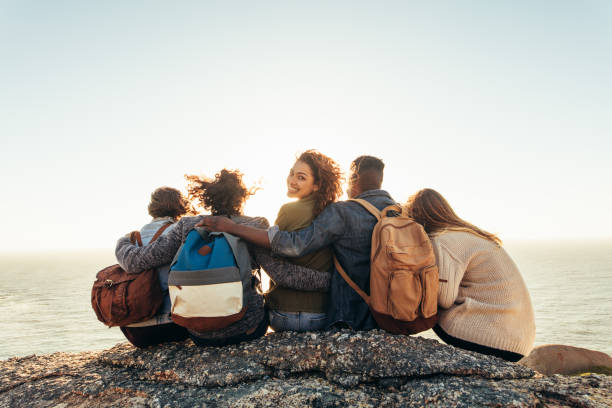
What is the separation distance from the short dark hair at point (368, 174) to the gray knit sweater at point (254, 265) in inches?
42.9

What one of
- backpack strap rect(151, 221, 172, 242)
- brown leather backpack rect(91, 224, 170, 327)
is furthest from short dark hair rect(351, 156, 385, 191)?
brown leather backpack rect(91, 224, 170, 327)

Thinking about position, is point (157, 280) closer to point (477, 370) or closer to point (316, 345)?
point (316, 345)

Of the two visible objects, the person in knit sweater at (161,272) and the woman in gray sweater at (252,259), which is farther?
the person in knit sweater at (161,272)

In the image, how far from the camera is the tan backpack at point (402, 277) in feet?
9.55

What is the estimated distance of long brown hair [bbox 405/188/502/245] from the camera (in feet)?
10.8

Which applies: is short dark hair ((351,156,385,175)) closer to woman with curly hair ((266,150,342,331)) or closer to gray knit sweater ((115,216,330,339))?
woman with curly hair ((266,150,342,331))

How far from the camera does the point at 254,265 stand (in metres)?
3.37

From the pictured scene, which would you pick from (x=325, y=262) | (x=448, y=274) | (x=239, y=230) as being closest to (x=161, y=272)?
(x=239, y=230)

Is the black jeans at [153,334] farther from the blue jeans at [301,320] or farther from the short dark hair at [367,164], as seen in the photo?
the short dark hair at [367,164]

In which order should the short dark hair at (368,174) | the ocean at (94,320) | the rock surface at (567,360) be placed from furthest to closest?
the ocean at (94,320), the rock surface at (567,360), the short dark hair at (368,174)

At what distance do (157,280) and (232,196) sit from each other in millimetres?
1024

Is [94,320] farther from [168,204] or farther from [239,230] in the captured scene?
[239,230]

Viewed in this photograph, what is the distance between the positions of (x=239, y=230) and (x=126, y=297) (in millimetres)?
1124

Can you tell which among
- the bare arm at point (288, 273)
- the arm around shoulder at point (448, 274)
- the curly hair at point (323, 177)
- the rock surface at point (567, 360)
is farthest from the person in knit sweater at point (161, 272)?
the rock surface at point (567, 360)
